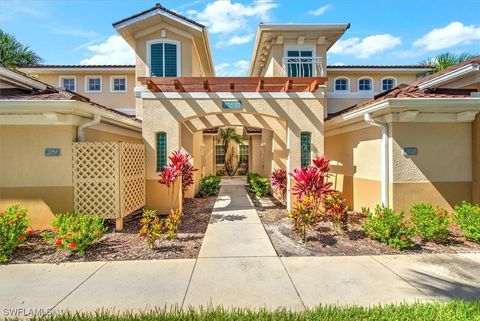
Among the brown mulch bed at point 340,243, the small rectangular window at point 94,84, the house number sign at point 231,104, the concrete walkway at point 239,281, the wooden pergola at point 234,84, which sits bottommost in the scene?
the concrete walkway at point 239,281

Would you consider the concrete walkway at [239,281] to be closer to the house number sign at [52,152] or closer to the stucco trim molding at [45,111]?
the house number sign at [52,152]

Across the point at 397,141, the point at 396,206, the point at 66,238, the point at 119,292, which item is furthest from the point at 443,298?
the point at 66,238

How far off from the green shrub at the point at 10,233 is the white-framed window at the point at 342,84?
1542 centimetres

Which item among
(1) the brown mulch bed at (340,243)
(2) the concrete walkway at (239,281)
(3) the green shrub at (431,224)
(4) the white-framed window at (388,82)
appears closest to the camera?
(2) the concrete walkway at (239,281)

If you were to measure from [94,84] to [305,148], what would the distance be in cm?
1484

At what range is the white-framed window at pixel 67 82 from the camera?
56.7ft

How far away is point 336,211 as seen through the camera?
7398mm

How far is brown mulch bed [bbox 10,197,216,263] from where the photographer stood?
592 centimetres

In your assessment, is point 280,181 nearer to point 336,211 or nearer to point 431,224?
point 336,211

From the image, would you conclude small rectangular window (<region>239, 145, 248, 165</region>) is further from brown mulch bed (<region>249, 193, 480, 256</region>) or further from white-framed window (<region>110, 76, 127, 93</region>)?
brown mulch bed (<region>249, 193, 480, 256</region>)

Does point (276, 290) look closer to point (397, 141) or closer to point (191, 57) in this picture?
point (397, 141)

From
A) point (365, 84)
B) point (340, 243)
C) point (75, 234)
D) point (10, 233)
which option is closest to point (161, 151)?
point (75, 234)

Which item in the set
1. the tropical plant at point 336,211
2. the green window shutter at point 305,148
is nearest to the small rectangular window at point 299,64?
the green window shutter at point 305,148

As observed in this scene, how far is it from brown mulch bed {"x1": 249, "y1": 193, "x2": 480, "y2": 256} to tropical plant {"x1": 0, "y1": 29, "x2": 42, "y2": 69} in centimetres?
2191
